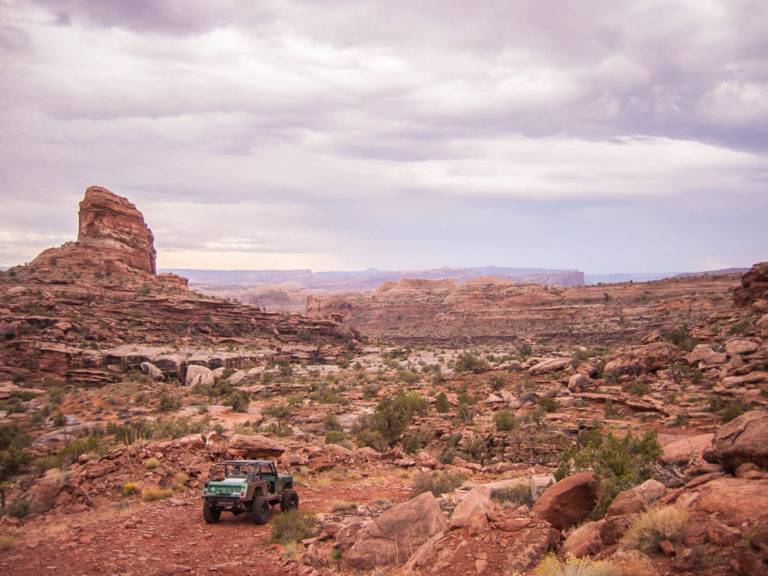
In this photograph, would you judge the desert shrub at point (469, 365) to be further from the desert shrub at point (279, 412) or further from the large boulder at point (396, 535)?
the large boulder at point (396, 535)

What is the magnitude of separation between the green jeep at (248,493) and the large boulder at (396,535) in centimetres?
299

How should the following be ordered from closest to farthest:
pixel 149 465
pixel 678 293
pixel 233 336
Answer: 1. pixel 149 465
2. pixel 233 336
3. pixel 678 293

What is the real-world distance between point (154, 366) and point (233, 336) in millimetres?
14336

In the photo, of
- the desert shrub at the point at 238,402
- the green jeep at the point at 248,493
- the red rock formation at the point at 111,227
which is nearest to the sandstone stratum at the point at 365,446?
the desert shrub at the point at 238,402

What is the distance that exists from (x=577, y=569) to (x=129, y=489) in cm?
1061

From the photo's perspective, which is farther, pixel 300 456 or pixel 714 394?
pixel 714 394

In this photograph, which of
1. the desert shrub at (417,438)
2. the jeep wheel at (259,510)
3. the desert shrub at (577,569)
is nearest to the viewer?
the desert shrub at (577,569)

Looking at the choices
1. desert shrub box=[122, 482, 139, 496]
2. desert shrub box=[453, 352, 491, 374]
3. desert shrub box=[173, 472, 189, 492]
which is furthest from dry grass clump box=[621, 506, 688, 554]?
desert shrub box=[453, 352, 491, 374]

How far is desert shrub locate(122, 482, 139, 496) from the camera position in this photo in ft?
35.9

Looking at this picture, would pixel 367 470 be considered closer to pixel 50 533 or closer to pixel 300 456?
pixel 300 456

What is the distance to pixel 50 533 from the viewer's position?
867cm

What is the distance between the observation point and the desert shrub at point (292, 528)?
8281 millimetres

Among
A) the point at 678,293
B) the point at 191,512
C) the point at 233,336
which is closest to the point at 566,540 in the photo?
the point at 191,512

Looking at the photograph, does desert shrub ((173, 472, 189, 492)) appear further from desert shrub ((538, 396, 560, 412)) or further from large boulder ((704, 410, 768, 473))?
desert shrub ((538, 396, 560, 412))
